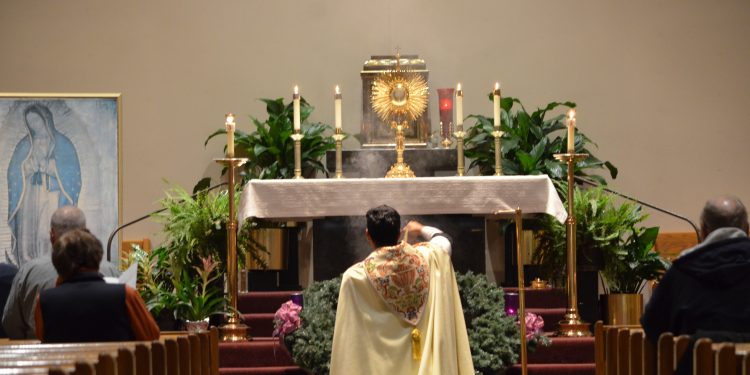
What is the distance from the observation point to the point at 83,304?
5703 millimetres

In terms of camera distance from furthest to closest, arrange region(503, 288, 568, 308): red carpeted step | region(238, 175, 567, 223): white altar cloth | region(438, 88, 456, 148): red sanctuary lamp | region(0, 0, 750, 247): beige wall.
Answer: region(0, 0, 750, 247): beige wall → region(438, 88, 456, 148): red sanctuary lamp → region(503, 288, 568, 308): red carpeted step → region(238, 175, 567, 223): white altar cloth

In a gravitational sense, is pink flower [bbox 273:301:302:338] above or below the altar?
below

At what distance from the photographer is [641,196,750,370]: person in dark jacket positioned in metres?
5.42

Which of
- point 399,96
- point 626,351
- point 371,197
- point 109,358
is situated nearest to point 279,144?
point 399,96

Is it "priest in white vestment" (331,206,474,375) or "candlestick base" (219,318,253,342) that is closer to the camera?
"priest in white vestment" (331,206,474,375)

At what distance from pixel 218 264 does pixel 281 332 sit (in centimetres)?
167

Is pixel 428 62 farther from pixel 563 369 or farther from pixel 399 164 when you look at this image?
pixel 563 369

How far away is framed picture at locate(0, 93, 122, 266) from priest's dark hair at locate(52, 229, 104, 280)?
Result: 6.26 metres

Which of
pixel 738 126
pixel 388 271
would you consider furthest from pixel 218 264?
pixel 738 126

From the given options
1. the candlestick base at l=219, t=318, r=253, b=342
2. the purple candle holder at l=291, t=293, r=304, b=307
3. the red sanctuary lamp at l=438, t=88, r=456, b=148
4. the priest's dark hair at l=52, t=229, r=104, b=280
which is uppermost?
the red sanctuary lamp at l=438, t=88, r=456, b=148

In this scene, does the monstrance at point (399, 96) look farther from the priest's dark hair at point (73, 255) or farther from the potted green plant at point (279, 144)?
the priest's dark hair at point (73, 255)

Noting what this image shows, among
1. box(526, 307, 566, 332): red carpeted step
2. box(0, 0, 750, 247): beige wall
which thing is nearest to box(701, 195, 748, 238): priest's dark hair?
box(526, 307, 566, 332): red carpeted step

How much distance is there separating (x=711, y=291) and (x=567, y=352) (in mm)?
3676

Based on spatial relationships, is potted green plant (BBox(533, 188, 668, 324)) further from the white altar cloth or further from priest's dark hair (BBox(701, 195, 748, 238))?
priest's dark hair (BBox(701, 195, 748, 238))
